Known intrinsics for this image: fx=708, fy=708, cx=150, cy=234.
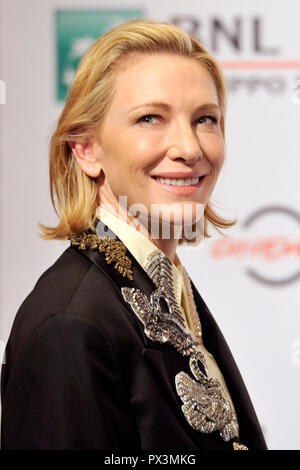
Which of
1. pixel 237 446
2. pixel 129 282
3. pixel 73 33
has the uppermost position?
pixel 73 33

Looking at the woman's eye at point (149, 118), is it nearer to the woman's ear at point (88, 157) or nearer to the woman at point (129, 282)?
the woman at point (129, 282)

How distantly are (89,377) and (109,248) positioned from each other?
9.7 inches

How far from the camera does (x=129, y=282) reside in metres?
1.03

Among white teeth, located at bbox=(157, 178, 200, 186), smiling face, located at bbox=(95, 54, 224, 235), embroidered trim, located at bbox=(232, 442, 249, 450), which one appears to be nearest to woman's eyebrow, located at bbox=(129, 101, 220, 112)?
smiling face, located at bbox=(95, 54, 224, 235)

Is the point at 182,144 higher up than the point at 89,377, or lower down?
higher up

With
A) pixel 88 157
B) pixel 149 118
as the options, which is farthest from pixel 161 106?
pixel 88 157

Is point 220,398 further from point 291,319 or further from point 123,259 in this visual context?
point 291,319

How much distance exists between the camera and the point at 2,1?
237 centimetres

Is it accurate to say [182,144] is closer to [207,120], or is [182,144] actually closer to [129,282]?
[207,120]

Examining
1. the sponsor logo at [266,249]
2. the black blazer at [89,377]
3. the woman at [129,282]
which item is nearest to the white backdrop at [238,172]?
the sponsor logo at [266,249]

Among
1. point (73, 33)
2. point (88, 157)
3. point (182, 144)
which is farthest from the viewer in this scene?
point (73, 33)

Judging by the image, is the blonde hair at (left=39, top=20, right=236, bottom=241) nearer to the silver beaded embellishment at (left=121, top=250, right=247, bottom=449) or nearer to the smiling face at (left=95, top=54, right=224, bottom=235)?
the smiling face at (left=95, top=54, right=224, bottom=235)

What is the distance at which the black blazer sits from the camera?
87 centimetres

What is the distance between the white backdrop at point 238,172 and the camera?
92.7 inches
